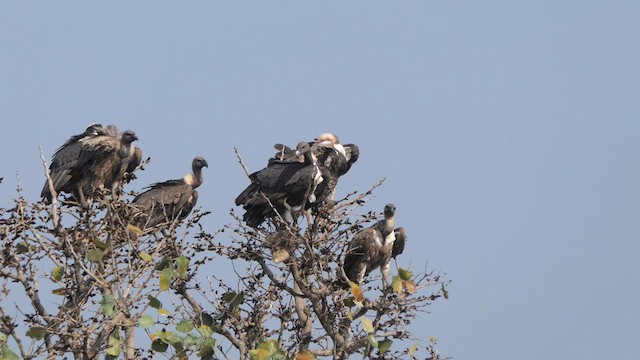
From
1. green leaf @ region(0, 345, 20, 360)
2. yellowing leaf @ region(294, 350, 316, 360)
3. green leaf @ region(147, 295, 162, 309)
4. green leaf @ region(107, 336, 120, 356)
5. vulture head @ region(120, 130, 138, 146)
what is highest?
vulture head @ region(120, 130, 138, 146)

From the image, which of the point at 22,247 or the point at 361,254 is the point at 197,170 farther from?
the point at 22,247

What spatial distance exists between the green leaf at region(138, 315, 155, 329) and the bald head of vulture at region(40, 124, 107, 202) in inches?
130

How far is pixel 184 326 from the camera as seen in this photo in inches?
449

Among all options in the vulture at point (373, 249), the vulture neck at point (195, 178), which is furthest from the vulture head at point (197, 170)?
the vulture at point (373, 249)

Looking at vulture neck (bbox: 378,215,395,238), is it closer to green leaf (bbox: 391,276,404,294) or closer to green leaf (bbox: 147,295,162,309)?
green leaf (bbox: 391,276,404,294)

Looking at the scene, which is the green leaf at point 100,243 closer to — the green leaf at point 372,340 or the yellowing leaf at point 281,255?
the yellowing leaf at point 281,255

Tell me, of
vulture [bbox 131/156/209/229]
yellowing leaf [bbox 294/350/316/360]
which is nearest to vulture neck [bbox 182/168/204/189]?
vulture [bbox 131/156/209/229]

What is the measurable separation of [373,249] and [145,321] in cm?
388

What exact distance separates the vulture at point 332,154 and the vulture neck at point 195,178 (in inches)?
40.5

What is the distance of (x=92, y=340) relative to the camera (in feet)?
38.0

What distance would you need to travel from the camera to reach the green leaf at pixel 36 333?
35.7 feet

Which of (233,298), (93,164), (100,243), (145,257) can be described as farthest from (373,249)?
(100,243)

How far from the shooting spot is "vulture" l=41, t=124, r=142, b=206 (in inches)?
568

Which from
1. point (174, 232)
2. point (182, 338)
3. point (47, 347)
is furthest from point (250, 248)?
point (47, 347)
